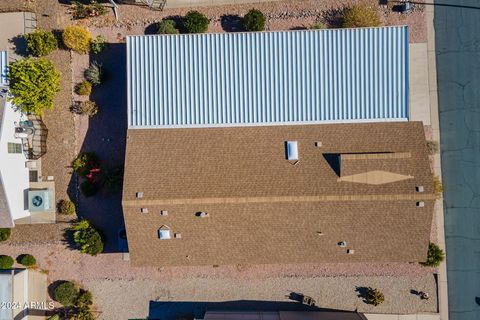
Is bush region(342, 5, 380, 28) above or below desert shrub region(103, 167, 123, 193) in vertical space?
above

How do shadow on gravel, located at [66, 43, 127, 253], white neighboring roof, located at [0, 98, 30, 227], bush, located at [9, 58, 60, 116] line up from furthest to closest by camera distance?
shadow on gravel, located at [66, 43, 127, 253], bush, located at [9, 58, 60, 116], white neighboring roof, located at [0, 98, 30, 227]

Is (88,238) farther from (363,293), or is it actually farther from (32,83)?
(363,293)

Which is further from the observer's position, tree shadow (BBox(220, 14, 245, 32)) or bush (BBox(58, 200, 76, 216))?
tree shadow (BBox(220, 14, 245, 32))

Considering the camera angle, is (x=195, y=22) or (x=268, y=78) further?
(x=195, y=22)

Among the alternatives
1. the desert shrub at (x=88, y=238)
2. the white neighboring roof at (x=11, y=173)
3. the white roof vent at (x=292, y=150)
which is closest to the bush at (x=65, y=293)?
the desert shrub at (x=88, y=238)

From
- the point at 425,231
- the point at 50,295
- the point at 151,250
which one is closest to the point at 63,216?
the point at 50,295

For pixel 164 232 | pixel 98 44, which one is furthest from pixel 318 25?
pixel 164 232

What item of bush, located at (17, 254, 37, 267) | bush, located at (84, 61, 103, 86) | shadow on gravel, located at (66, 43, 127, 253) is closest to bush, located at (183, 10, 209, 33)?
shadow on gravel, located at (66, 43, 127, 253)

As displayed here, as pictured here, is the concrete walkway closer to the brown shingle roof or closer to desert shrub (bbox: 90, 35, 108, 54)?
desert shrub (bbox: 90, 35, 108, 54)
